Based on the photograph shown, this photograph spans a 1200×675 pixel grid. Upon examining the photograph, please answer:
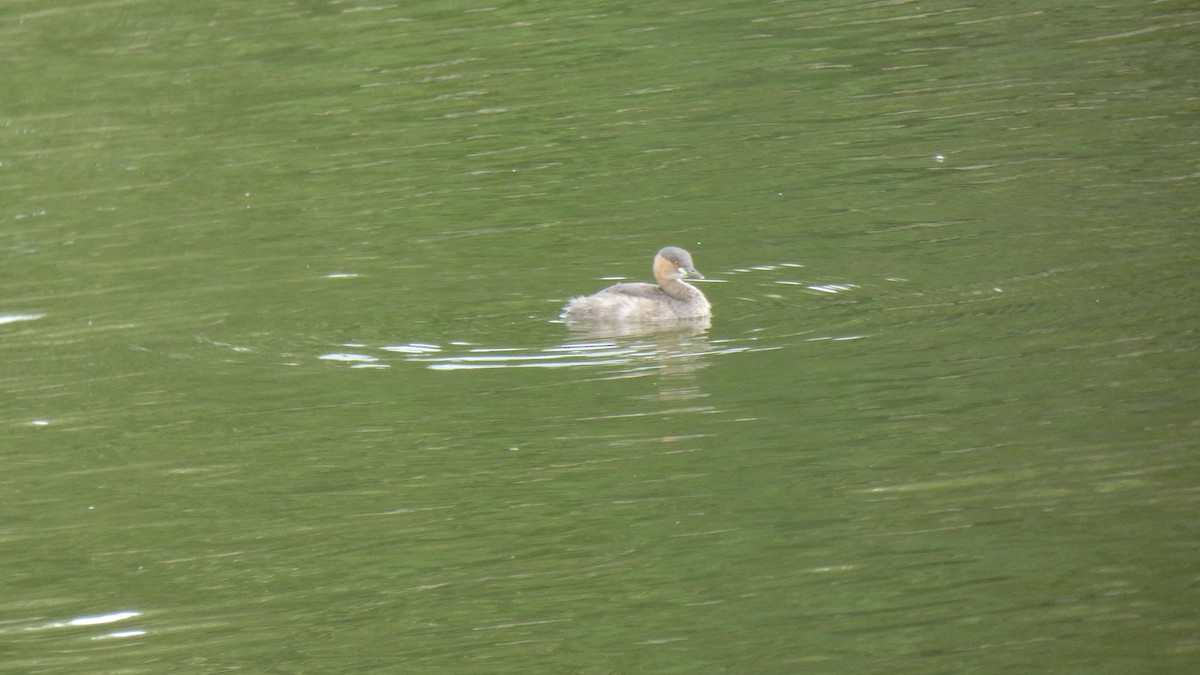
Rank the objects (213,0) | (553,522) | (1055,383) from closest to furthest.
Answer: (553,522)
(1055,383)
(213,0)

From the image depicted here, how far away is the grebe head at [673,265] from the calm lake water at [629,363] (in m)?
0.32

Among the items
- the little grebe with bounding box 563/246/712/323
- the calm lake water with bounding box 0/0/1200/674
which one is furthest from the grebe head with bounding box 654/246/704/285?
the calm lake water with bounding box 0/0/1200/674

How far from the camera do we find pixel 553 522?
813 cm

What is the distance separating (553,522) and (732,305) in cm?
348

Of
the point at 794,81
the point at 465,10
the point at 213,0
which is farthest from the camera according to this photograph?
the point at 213,0

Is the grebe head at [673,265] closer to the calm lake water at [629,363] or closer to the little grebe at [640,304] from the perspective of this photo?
the little grebe at [640,304]

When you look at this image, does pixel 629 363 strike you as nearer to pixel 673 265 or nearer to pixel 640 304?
pixel 640 304

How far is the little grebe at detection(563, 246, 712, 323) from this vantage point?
434 inches

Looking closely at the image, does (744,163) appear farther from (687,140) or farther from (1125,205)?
(1125,205)

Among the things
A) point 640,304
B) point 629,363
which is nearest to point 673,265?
point 640,304

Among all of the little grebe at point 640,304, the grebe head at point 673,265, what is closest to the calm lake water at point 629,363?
the little grebe at point 640,304

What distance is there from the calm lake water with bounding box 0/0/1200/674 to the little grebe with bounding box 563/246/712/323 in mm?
189

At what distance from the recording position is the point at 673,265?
451 inches

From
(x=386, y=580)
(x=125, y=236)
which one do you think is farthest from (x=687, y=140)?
(x=386, y=580)
